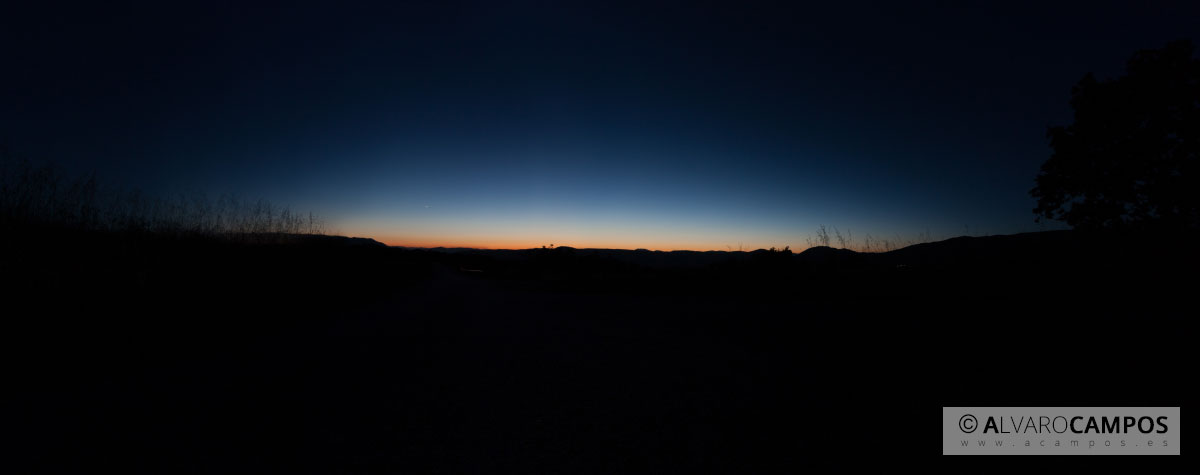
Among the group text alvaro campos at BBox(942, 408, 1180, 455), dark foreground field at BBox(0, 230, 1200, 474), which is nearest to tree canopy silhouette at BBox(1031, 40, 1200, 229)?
dark foreground field at BBox(0, 230, 1200, 474)

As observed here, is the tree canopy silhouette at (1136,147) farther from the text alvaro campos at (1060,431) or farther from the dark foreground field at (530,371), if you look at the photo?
the text alvaro campos at (1060,431)

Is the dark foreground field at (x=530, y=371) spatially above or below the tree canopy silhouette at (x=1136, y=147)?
below

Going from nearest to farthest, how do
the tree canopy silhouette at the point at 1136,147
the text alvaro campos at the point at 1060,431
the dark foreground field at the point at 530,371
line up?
the dark foreground field at the point at 530,371 < the text alvaro campos at the point at 1060,431 < the tree canopy silhouette at the point at 1136,147

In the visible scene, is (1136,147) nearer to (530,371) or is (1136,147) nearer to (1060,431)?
(1060,431)

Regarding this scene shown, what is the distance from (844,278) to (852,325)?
27.5 feet

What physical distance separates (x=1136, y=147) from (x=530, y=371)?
20.4m

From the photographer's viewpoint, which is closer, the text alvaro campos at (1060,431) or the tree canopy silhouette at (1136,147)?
the text alvaro campos at (1060,431)

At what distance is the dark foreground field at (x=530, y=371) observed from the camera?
9.04 feet

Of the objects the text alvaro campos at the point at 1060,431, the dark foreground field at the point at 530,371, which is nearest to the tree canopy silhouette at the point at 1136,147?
the dark foreground field at the point at 530,371

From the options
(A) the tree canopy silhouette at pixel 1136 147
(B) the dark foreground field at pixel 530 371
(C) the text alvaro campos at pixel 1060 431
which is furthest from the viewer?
(A) the tree canopy silhouette at pixel 1136 147

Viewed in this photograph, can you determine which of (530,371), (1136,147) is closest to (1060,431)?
(530,371)

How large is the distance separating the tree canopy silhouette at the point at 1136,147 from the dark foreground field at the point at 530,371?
4.56 metres

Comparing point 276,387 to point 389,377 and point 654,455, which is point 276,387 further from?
point 654,455

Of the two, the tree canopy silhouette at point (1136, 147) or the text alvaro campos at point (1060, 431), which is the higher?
the tree canopy silhouette at point (1136, 147)
